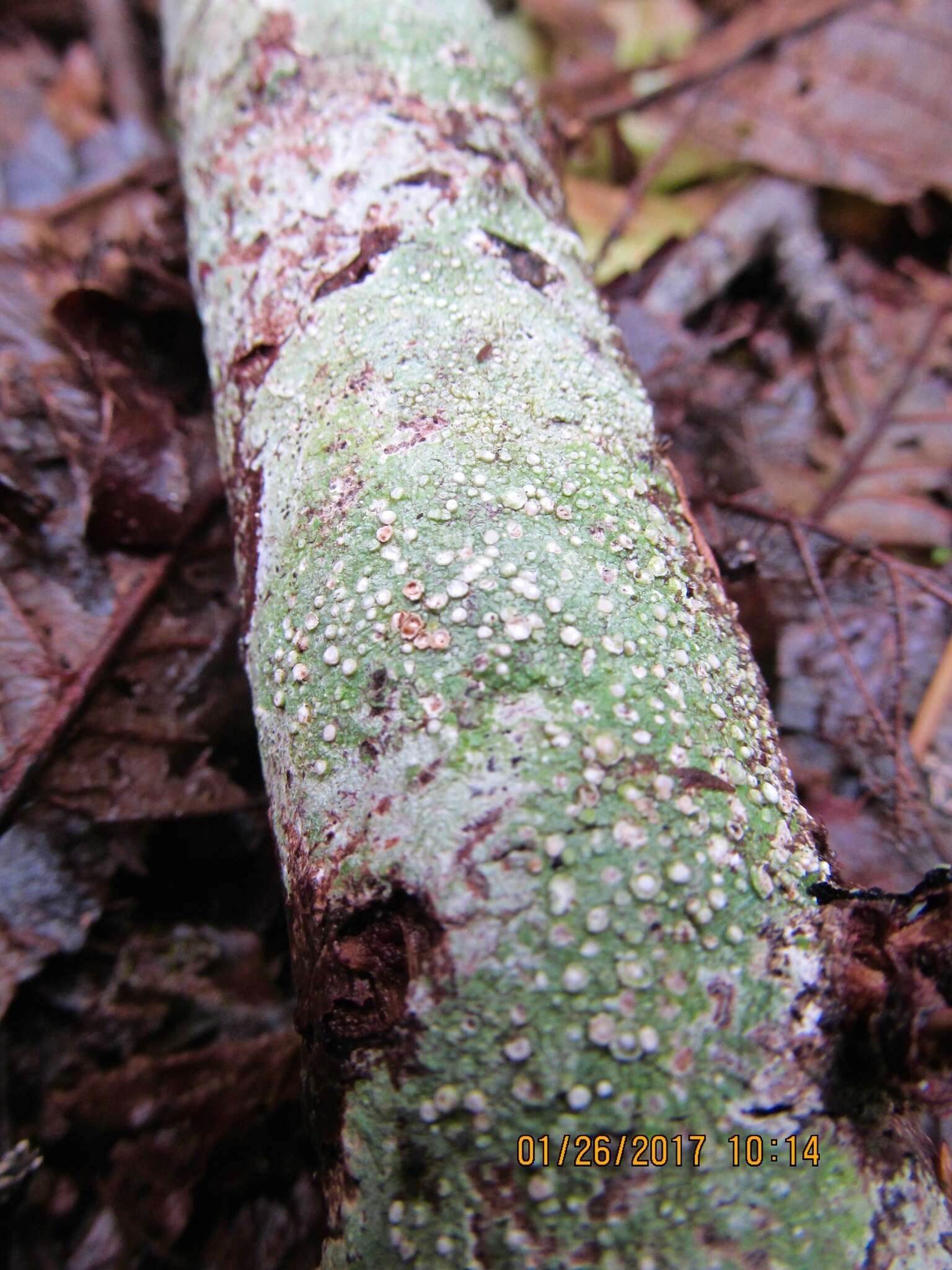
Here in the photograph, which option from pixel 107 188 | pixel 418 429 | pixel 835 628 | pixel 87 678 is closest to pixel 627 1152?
pixel 418 429

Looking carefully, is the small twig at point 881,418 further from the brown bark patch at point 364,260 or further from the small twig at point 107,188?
the small twig at point 107,188

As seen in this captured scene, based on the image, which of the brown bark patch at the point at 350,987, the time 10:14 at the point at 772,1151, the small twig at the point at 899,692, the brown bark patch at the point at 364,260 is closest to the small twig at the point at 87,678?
the brown bark patch at the point at 364,260

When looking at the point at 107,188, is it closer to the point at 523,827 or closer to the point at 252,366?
the point at 252,366

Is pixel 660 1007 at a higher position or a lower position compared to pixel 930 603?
lower

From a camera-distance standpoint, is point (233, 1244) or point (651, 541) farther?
point (233, 1244)

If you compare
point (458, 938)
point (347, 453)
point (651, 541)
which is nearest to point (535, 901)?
point (458, 938)

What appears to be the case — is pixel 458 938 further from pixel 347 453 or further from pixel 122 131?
pixel 122 131
